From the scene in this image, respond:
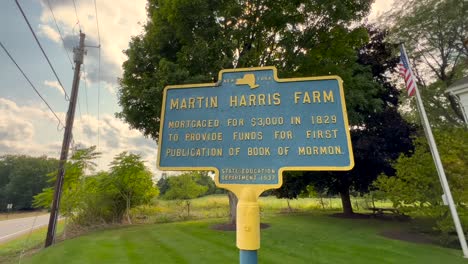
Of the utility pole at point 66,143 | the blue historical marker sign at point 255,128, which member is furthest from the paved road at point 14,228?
the blue historical marker sign at point 255,128

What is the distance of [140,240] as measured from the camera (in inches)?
417

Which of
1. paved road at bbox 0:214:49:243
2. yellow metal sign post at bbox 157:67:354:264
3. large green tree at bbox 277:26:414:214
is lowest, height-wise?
paved road at bbox 0:214:49:243

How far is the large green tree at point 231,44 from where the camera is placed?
34.4 feet

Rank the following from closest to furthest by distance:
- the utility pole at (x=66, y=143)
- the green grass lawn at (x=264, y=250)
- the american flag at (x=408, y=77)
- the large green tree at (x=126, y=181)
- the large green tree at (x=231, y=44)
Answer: the green grass lawn at (x=264, y=250), the american flag at (x=408, y=77), the large green tree at (x=231, y=44), the utility pole at (x=66, y=143), the large green tree at (x=126, y=181)

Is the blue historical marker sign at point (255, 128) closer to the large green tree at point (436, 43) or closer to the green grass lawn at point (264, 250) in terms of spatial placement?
the green grass lawn at point (264, 250)

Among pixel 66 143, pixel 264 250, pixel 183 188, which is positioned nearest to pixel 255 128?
pixel 264 250

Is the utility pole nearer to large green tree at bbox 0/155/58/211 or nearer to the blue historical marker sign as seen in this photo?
the blue historical marker sign

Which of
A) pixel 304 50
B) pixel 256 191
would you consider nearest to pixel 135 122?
pixel 304 50

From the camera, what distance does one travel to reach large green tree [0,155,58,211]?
181ft

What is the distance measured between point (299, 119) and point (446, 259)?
8.55 metres

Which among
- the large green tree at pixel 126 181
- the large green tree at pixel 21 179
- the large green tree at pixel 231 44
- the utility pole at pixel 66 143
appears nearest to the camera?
the large green tree at pixel 231 44

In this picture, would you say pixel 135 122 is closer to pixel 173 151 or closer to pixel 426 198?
pixel 173 151

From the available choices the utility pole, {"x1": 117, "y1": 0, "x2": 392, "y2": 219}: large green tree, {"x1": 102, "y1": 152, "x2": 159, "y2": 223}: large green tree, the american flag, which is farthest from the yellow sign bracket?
{"x1": 102, "y1": 152, "x2": 159, "y2": 223}: large green tree

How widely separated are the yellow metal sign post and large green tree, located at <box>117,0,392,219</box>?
7090mm
